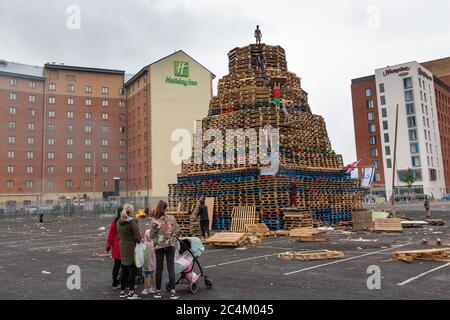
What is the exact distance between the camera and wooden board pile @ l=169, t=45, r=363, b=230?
2320 centimetres

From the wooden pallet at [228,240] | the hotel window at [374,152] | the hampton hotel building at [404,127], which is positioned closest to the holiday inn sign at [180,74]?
the hampton hotel building at [404,127]

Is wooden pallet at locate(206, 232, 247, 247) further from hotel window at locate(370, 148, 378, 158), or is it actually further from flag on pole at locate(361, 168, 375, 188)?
hotel window at locate(370, 148, 378, 158)

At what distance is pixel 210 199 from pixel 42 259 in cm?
1211

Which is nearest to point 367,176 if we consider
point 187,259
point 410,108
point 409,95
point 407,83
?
point 187,259

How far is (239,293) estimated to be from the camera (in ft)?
27.0

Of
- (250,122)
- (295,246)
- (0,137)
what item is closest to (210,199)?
(250,122)

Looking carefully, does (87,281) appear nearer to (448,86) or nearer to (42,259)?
(42,259)

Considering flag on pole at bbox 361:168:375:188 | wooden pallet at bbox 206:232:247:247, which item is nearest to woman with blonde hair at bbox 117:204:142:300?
wooden pallet at bbox 206:232:247:247

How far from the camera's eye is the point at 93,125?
7488cm

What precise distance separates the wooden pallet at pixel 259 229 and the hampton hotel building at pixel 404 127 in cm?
6688

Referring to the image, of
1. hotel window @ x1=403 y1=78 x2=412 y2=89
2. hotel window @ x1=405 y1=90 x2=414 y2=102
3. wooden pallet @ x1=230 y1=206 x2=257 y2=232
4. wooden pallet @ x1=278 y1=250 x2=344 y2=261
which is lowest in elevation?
wooden pallet @ x1=278 y1=250 x2=344 y2=261

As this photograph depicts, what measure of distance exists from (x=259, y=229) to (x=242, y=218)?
218 cm

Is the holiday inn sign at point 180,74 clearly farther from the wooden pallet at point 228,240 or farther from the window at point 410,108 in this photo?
the wooden pallet at point 228,240

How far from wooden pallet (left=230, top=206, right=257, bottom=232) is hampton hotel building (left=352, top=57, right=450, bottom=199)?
2580 inches
